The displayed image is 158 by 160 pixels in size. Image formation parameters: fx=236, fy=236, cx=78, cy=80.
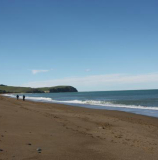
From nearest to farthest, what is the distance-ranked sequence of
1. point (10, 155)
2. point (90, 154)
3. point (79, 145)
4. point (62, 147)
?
1. point (10, 155)
2. point (90, 154)
3. point (62, 147)
4. point (79, 145)

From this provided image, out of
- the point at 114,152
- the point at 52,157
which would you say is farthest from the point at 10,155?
the point at 114,152

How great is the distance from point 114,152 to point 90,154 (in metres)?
1.02

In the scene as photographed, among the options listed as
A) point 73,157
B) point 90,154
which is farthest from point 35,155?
point 90,154

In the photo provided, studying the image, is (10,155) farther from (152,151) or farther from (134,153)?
(152,151)

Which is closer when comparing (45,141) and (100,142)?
(45,141)

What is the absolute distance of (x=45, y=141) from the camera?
8.69 metres

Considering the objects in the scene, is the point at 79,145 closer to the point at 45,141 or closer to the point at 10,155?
the point at 45,141

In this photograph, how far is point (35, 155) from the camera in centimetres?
667

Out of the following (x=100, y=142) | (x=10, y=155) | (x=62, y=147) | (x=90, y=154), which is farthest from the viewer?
(x=100, y=142)

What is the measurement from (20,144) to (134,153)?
388 cm

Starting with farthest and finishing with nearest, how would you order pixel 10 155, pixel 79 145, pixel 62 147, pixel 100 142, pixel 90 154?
pixel 100 142 → pixel 79 145 → pixel 62 147 → pixel 90 154 → pixel 10 155

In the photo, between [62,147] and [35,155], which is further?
[62,147]

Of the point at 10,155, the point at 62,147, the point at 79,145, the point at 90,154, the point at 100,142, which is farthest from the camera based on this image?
the point at 100,142

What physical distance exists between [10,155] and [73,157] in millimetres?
1771
